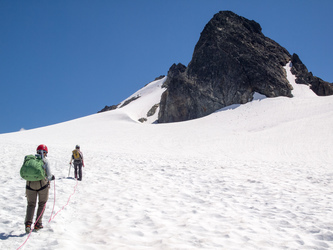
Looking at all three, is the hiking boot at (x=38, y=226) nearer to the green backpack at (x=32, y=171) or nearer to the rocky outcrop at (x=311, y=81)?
the green backpack at (x=32, y=171)

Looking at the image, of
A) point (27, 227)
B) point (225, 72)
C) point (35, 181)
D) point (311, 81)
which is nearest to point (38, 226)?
point (27, 227)

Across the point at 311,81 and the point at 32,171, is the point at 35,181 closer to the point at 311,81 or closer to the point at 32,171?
the point at 32,171

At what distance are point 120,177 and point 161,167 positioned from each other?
332 centimetres

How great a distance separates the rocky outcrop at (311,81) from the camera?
51.1 m

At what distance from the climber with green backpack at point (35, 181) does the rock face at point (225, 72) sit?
1692 inches

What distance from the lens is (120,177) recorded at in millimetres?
12289

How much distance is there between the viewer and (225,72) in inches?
1996

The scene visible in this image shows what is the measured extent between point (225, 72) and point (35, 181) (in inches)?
1917

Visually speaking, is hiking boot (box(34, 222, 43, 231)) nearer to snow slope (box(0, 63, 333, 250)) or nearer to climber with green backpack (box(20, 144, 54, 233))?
climber with green backpack (box(20, 144, 54, 233))

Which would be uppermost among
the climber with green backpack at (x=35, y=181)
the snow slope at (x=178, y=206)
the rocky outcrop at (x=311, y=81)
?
the rocky outcrop at (x=311, y=81)

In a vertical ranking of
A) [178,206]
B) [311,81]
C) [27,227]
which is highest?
[311,81]

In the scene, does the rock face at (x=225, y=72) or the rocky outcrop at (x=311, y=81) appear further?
the rocky outcrop at (x=311, y=81)

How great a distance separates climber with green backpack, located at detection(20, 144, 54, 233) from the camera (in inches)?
222

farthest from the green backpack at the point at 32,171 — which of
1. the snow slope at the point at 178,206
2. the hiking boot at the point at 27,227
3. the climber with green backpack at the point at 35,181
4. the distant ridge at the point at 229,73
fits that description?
the distant ridge at the point at 229,73
